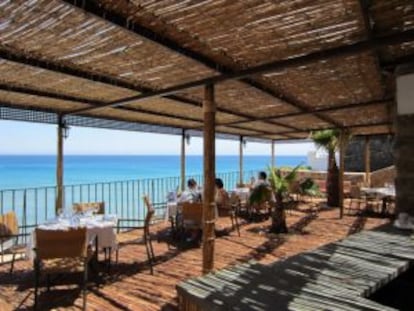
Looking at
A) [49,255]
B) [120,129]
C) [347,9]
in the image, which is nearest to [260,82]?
[347,9]

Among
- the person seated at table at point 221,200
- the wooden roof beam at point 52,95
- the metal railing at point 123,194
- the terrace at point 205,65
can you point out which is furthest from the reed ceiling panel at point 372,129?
the wooden roof beam at point 52,95

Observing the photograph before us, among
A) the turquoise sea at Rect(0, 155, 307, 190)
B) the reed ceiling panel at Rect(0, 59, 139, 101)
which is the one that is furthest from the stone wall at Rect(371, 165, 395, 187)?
the reed ceiling panel at Rect(0, 59, 139, 101)

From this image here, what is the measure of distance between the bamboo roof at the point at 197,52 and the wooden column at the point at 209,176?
0.86 feet

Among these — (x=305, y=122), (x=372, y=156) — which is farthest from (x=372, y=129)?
(x=372, y=156)

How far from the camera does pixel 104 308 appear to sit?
3.91m

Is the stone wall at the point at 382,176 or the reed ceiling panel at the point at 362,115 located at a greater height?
the reed ceiling panel at the point at 362,115

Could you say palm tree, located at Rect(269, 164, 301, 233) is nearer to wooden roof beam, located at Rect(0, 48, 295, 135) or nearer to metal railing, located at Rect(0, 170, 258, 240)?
metal railing, located at Rect(0, 170, 258, 240)

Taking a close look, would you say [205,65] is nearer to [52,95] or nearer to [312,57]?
[312,57]

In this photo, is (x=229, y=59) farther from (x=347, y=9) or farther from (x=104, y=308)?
(x=104, y=308)

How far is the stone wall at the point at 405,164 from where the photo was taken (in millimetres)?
4309

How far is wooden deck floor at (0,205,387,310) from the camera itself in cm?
409

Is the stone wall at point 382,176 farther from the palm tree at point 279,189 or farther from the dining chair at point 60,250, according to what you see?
the dining chair at point 60,250

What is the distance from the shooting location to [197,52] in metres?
3.79

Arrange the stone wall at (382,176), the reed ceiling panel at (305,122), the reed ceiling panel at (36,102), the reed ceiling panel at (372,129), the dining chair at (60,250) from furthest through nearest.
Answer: the stone wall at (382,176)
the reed ceiling panel at (372,129)
the reed ceiling panel at (305,122)
the reed ceiling panel at (36,102)
the dining chair at (60,250)
